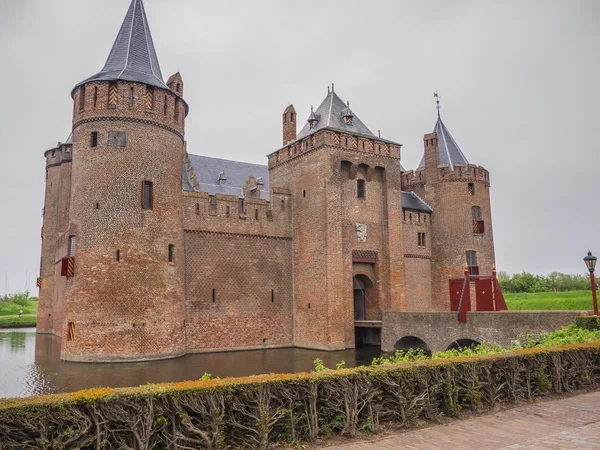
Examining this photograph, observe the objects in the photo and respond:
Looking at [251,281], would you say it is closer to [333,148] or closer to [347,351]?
[347,351]

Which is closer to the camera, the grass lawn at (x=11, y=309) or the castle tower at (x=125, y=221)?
the castle tower at (x=125, y=221)

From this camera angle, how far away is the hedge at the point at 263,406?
5180 mm

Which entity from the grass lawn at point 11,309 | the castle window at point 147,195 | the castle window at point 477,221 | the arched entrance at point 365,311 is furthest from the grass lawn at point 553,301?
the grass lawn at point 11,309

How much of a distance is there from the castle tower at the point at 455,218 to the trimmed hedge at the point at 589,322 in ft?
51.3

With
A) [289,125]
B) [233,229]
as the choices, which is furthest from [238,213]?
[289,125]

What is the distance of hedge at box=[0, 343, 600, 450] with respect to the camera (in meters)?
5.18

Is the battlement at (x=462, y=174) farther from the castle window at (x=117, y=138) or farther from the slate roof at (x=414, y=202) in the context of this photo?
the castle window at (x=117, y=138)

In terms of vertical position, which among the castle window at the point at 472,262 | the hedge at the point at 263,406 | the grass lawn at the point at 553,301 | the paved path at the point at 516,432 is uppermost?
the castle window at the point at 472,262

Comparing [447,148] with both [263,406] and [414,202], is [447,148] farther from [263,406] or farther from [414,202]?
[263,406]

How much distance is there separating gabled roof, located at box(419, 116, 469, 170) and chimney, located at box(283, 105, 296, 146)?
8.44 m

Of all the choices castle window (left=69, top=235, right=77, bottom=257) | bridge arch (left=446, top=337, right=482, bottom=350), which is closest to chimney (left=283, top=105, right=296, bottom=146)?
castle window (left=69, top=235, right=77, bottom=257)

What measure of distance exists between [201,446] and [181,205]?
677 inches

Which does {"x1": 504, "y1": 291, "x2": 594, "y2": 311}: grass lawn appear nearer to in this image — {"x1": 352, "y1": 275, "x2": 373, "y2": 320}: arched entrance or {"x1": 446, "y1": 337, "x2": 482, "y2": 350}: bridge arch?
{"x1": 352, "y1": 275, "x2": 373, "y2": 320}: arched entrance

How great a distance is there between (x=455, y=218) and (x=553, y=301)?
13442 mm
